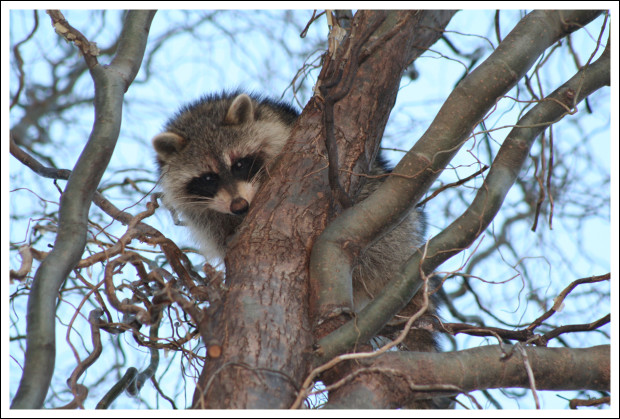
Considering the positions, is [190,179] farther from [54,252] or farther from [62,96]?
[62,96]

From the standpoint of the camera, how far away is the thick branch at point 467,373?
2.02 metres

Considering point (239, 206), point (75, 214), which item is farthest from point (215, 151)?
point (75, 214)

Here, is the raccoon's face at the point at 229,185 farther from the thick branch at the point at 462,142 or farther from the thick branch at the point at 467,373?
the thick branch at the point at 467,373

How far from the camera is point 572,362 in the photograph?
2.13 metres

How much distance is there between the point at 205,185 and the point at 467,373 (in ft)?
7.45

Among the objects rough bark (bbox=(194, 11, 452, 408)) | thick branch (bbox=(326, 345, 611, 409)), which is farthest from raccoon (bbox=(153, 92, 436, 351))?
thick branch (bbox=(326, 345, 611, 409))

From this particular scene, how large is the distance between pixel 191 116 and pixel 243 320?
233cm

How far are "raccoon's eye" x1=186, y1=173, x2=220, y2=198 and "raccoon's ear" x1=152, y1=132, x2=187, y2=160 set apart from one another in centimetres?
25

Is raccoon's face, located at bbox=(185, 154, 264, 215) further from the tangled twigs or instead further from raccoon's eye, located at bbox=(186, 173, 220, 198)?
the tangled twigs

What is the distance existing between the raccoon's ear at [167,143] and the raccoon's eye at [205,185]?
246 mm

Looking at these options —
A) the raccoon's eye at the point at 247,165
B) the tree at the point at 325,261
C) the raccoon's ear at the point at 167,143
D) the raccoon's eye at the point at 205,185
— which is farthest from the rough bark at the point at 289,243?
the raccoon's ear at the point at 167,143

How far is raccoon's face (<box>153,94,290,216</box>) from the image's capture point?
12.5 ft

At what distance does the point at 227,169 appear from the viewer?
3791 millimetres

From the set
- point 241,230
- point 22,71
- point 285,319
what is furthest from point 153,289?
point 22,71
